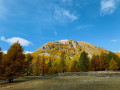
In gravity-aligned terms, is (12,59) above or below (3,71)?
above

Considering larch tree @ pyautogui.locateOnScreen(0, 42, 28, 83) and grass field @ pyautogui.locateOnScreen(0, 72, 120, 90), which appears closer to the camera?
Result: grass field @ pyautogui.locateOnScreen(0, 72, 120, 90)

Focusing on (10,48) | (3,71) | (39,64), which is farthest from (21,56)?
(39,64)

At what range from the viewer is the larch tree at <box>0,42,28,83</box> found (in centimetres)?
1992

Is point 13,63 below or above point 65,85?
above

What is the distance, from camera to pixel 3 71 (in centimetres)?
2041

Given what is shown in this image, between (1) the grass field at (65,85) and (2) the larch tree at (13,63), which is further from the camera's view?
(2) the larch tree at (13,63)

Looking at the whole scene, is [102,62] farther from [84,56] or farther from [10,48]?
[10,48]

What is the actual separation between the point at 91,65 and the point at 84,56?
10.1 m

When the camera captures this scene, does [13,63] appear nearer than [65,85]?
No

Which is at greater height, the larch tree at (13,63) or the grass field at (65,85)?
the larch tree at (13,63)

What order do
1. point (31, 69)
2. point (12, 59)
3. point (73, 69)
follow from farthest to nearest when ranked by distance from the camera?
point (73, 69) < point (31, 69) < point (12, 59)

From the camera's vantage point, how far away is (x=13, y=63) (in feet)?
67.8

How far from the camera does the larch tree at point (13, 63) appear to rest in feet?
65.4

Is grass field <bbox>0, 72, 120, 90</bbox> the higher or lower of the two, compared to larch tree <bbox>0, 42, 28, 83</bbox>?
lower
